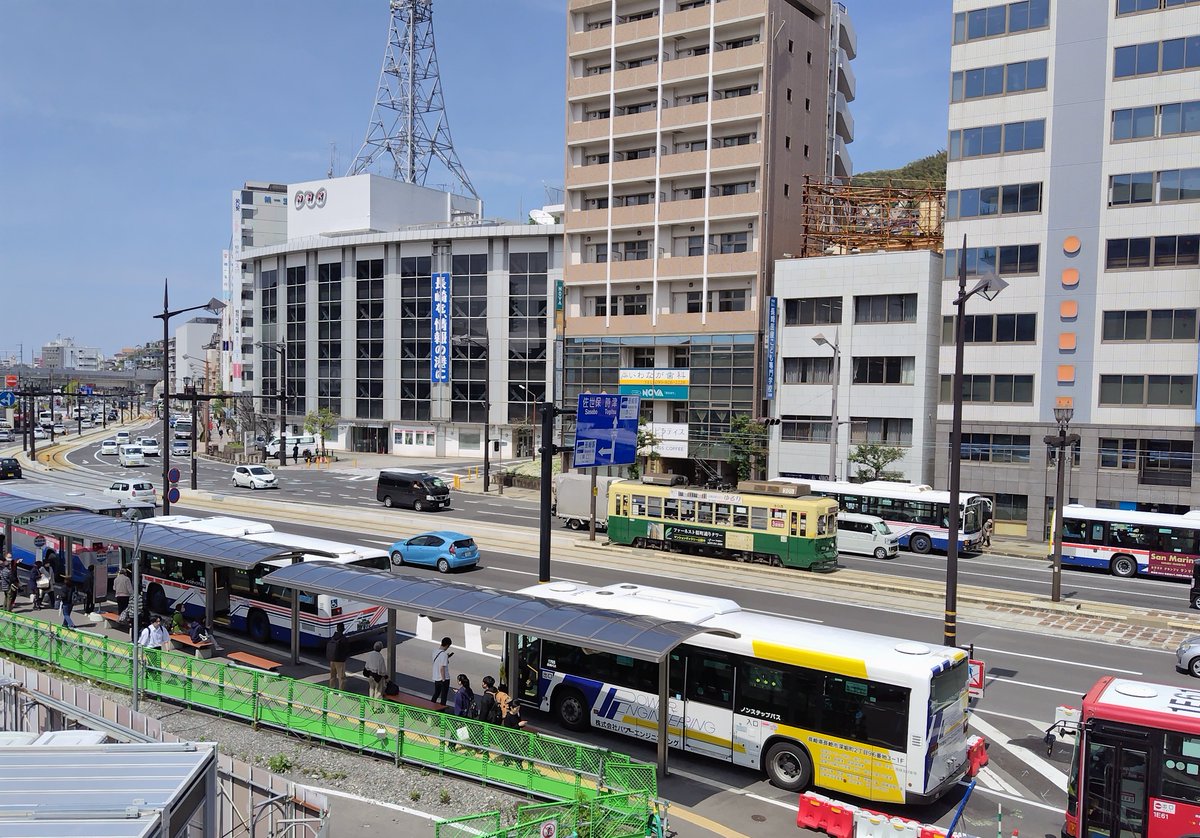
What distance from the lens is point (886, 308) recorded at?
54.7 metres

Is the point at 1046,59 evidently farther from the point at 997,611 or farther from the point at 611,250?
the point at 997,611

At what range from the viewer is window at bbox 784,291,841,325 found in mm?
56656

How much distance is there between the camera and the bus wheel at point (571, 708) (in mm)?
16891

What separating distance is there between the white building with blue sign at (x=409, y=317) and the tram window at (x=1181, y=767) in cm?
6820

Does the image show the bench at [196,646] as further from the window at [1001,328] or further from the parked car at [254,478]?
the window at [1001,328]

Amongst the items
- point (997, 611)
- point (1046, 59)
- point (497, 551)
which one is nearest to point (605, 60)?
point (1046, 59)

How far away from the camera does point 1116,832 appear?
1173cm

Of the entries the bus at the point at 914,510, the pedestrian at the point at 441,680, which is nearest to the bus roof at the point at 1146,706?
the pedestrian at the point at 441,680

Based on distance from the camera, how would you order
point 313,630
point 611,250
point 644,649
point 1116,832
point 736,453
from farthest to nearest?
point 611,250, point 736,453, point 313,630, point 644,649, point 1116,832

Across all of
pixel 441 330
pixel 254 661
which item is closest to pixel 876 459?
pixel 254 661

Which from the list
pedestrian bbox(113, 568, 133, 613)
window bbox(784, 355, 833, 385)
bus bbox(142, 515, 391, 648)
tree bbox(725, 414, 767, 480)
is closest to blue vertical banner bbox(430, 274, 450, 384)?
tree bbox(725, 414, 767, 480)

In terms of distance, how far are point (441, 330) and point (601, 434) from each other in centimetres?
6229

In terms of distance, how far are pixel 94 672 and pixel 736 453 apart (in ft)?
151

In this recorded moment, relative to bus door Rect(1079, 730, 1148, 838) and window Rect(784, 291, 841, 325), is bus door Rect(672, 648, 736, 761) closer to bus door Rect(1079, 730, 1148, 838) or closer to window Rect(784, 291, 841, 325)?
bus door Rect(1079, 730, 1148, 838)
